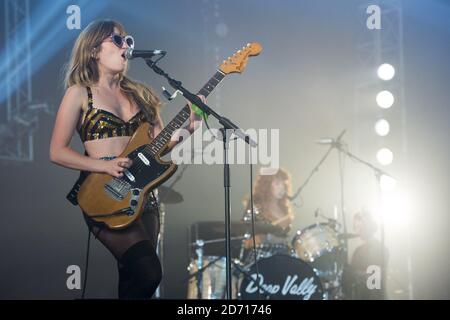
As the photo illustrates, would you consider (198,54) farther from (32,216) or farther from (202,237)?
(32,216)

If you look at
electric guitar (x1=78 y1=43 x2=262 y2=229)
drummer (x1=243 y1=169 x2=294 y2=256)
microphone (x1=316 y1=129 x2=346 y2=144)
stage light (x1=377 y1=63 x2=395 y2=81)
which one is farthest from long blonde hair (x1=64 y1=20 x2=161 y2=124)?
stage light (x1=377 y1=63 x2=395 y2=81)

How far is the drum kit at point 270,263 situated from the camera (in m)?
5.47

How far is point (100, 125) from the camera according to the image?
3568 mm

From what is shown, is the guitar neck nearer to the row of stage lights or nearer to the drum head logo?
the drum head logo

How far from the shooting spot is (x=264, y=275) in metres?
5.47

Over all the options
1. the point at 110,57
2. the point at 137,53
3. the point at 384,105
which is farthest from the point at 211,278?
the point at 137,53

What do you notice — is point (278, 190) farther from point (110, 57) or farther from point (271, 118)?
point (110, 57)

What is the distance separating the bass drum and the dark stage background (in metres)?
1.43

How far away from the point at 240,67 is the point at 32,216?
2.97 metres

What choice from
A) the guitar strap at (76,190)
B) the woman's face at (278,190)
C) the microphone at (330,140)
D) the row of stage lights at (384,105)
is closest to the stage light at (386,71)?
the row of stage lights at (384,105)

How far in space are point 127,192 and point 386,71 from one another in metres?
3.92

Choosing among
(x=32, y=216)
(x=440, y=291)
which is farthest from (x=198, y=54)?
(x=440, y=291)

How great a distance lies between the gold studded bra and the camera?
357cm

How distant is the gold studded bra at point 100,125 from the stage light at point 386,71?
3730 millimetres
